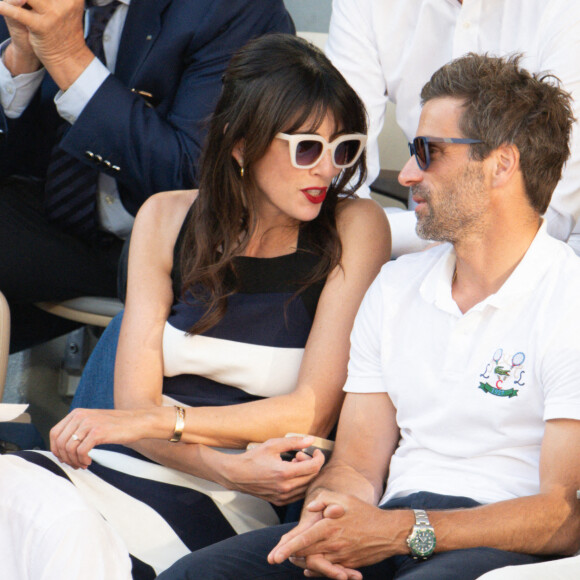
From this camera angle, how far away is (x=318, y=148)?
2.28 metres

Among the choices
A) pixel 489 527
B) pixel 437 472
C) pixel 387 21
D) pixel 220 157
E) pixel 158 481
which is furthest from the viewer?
pixel 387 21

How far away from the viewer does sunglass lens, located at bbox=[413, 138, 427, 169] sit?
2062 millimetres

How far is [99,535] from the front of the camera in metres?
1.86

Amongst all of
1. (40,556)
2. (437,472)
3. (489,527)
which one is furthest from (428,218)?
(40,556)

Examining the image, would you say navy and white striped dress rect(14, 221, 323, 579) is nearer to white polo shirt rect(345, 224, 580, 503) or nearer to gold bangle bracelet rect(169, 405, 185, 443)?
gold bangle bracelet rect(169, 405, 185, 443)

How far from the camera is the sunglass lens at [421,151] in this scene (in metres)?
2.06

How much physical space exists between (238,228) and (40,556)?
0.97 m

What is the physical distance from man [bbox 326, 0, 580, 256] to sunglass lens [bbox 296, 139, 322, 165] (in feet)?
1.53

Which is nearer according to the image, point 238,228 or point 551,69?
point 238,228

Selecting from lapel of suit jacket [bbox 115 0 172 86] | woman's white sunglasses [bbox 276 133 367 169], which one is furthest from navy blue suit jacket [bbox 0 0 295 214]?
woman's white sunglasses [bbox 276 133 367 169]

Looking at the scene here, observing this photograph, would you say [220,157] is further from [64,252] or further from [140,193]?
[64,252]

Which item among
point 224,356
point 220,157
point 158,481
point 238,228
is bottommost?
point 158,481

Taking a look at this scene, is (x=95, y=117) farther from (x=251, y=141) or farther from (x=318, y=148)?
(x=318, y=148)

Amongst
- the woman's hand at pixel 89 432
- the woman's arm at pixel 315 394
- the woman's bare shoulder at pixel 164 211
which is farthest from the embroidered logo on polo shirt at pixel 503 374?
the woman's bare shoulder at pixel 164 211
